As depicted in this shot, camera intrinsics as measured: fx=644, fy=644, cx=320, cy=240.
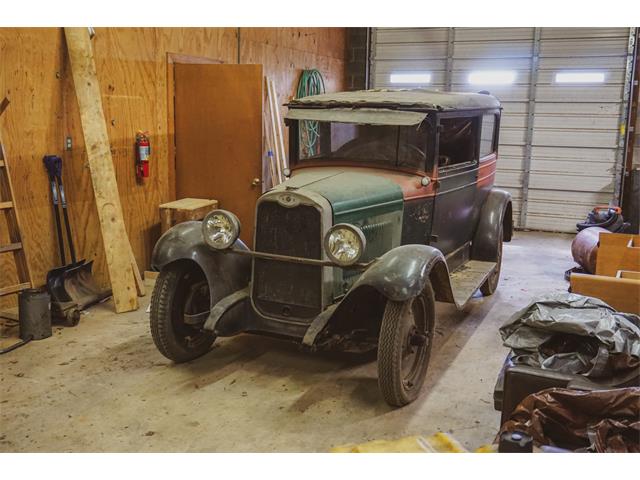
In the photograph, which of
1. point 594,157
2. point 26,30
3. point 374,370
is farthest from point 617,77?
point 26,30

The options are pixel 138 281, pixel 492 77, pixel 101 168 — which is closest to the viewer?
pixel 101 168

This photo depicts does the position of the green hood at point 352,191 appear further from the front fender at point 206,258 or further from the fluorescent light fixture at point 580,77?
the fluorescent light fixture at point 580,77

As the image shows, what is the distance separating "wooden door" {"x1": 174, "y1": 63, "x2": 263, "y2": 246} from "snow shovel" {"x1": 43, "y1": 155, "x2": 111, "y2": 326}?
4.84 feet

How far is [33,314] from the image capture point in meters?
4.31

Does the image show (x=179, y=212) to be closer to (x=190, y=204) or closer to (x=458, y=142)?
(x=190, y=204)

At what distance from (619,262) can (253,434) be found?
3357 millimetres

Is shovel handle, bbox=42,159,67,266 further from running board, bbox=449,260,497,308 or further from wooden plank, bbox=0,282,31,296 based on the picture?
running board, bbox=449,260,497,308

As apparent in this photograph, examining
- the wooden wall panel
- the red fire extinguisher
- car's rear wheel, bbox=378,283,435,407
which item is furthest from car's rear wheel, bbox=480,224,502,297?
the wooden wall panel

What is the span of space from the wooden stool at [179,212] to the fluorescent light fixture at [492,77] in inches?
211

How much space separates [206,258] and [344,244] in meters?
0.89

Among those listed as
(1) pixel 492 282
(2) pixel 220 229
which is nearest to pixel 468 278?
(1) pixel 492 282

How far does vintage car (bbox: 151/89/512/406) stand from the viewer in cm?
348

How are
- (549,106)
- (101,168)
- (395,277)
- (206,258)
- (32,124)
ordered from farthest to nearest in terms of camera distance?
(549,106) → (101,168) → (32,124) → (206,258) → (395,277)

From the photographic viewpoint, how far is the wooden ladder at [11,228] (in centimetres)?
445
